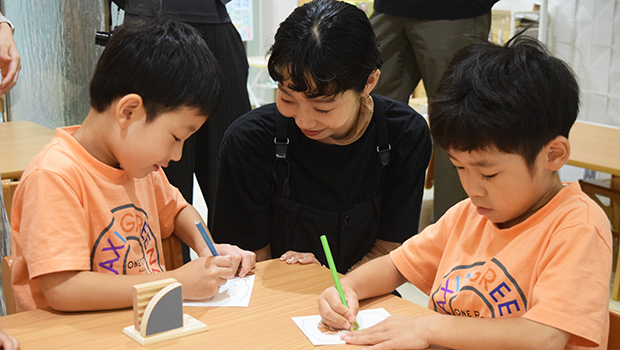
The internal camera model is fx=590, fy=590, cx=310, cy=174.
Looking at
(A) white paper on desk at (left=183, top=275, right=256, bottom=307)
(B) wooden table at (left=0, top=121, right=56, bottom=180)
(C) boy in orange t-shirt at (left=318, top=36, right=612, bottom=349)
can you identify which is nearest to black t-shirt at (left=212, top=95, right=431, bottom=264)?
(A) white paper on desk at (left=183, top=275, right=256, bottom=307)

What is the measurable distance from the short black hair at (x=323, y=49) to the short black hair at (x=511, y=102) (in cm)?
35

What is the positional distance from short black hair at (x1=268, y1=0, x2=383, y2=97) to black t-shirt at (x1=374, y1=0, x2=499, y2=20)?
117 cm

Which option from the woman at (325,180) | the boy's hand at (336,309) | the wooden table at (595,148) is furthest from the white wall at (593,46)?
the boy's hand at (336,309)

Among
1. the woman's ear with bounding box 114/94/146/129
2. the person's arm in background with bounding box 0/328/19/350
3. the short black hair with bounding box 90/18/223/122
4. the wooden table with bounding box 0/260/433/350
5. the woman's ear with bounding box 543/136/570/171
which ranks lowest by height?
the wooden table with bounding box 0/260/433/350

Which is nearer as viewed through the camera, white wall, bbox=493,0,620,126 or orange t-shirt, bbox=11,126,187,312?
orange t-shirt, bbox=11,126,187,312

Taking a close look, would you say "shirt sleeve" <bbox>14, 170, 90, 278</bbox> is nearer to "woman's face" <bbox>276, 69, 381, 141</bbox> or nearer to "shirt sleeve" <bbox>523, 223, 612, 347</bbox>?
"woman's face" <bbox>276, 69, 381, 141</bbox>

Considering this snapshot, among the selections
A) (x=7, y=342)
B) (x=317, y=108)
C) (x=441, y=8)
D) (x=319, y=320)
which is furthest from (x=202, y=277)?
(x=441, y=8)

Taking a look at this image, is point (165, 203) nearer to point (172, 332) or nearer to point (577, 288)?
point (172, 332)

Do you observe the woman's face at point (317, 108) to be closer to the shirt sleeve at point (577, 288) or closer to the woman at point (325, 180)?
the woman at point (325, 180)

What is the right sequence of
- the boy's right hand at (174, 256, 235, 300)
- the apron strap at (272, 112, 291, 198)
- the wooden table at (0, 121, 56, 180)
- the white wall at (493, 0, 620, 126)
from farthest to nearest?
1. the white wall at (493, 0, 620, 126)
2. the wooden table at (0, 121, 56, 180)
3. the apron strap at (272, 112, 291, 198)
4. the boy's right hand at (174, 256, 235, 300)

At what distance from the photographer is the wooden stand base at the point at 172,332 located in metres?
0.90

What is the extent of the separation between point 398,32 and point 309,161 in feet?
4.03

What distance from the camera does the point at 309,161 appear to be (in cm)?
150

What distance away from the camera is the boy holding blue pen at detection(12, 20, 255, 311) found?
0.99 metres
